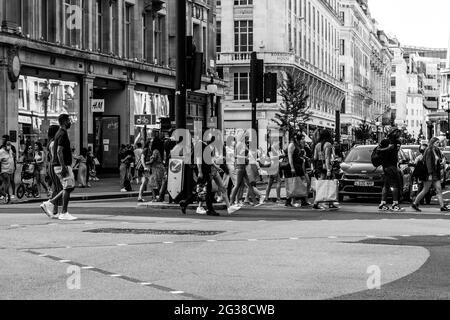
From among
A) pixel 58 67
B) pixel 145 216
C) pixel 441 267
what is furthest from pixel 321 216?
pixel 58 67

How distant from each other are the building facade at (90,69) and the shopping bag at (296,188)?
11.2 meters

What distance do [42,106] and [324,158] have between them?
16.9 meters

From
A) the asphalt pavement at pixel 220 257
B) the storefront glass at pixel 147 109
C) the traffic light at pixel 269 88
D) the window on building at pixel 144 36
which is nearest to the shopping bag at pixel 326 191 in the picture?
the asphalt pavement at pixel 220 257

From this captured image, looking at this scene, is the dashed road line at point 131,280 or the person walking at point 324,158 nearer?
the dashed road line at point 131,280

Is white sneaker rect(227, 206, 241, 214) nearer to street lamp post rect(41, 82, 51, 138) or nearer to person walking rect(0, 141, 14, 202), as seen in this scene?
person walking rect(0, 141, 14, 202)

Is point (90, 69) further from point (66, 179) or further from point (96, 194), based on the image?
point (66, 179)

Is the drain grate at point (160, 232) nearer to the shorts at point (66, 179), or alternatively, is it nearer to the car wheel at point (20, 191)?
the shorts at point (66, 179)

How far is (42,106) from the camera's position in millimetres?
34594

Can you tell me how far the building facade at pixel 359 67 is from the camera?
106m

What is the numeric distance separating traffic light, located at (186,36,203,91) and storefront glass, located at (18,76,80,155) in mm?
14365

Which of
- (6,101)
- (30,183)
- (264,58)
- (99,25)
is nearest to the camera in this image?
(30,183)

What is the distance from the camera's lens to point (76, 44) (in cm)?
3719

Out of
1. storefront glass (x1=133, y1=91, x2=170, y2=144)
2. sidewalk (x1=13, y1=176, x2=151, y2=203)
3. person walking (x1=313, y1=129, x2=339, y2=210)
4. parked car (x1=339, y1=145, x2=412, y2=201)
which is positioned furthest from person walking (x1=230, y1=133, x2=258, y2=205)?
storefront glass (x1=133, y1=91, x2=170, y2=144)

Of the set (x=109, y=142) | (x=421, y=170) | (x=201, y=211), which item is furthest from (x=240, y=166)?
(x=109, y=142)
